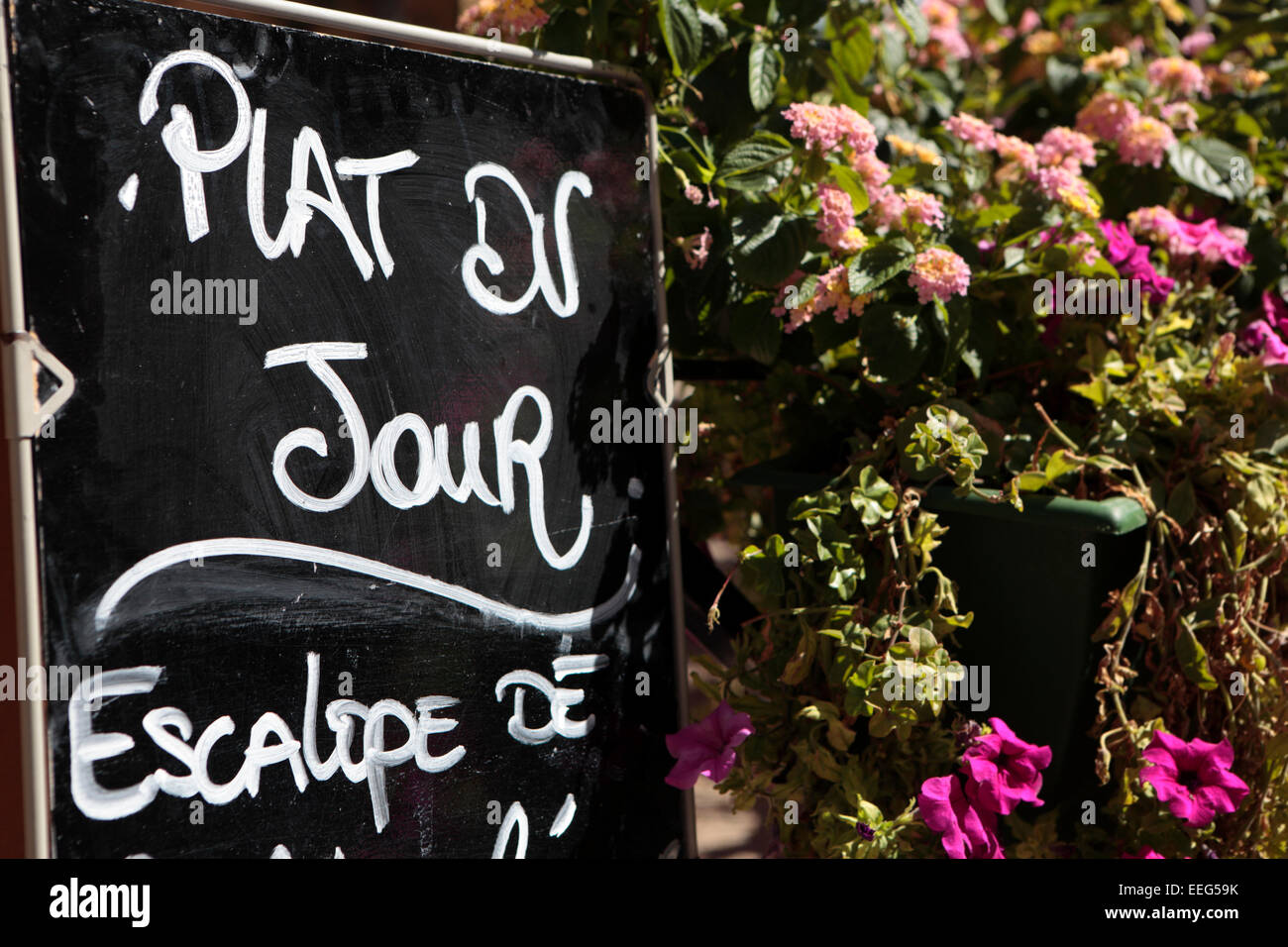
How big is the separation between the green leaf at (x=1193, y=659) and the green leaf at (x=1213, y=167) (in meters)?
0.71

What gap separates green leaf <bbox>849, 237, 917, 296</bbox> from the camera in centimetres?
117

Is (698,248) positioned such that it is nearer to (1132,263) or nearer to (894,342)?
(894,342)

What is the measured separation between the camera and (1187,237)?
1.40 m

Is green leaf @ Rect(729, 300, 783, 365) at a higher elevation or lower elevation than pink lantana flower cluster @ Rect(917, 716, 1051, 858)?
higher

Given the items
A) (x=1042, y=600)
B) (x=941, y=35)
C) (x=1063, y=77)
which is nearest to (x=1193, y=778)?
(x=1042, y=600)

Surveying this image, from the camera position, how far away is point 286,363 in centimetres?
96

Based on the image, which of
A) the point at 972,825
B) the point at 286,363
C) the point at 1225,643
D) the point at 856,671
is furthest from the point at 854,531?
the point at 286,363

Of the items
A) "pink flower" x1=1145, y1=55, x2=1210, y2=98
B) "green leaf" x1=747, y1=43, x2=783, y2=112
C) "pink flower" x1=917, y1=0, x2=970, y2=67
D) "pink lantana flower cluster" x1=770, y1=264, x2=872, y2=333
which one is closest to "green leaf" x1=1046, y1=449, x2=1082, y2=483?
"pink lantana flower cluster" x1=770, y1=264, x2=872, y2=333

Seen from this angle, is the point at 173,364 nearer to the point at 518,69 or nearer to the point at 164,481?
the point at 164,481

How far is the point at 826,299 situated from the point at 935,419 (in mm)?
179

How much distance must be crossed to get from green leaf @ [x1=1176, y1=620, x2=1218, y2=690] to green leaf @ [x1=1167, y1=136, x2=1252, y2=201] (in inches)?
27.8

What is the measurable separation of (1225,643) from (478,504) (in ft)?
2.56

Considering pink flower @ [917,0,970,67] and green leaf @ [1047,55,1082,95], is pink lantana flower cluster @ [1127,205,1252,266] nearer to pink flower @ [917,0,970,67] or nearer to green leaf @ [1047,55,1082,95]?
green leaf @ [1047,55,1082,95]

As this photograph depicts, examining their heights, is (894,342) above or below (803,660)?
A: above
